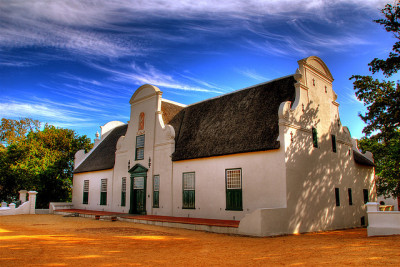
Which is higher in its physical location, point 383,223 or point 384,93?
point 384,93

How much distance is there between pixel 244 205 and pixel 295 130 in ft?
16.0

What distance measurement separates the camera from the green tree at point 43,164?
31.5 meters

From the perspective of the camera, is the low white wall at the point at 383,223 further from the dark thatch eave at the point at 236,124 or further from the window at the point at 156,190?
the window at the point at 156,190

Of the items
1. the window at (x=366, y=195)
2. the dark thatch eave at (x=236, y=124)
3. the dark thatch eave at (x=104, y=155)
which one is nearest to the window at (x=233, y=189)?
the dark thatch eave at (x=236, y=124)

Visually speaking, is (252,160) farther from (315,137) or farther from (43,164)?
(43,164)

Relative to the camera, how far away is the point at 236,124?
18703 millimetres

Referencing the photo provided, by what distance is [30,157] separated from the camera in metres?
32.1

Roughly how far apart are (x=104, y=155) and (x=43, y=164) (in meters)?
7.32

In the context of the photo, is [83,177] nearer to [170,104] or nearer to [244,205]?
[170,104]

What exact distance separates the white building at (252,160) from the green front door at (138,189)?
76 millimetres

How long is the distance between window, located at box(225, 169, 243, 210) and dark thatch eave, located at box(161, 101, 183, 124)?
8115 millimetres

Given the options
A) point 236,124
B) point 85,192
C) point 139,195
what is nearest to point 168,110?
point 139,195

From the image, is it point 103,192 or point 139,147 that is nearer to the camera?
point 139,147

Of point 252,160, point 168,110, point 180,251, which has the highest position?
point 168,110
